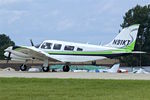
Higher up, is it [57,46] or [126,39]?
[126,39]

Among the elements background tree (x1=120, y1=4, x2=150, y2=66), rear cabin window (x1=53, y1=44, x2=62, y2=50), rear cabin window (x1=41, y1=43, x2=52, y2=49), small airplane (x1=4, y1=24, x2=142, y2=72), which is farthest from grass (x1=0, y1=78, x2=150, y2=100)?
background tree (x1=120, y1=4, x2=150, y2=66)

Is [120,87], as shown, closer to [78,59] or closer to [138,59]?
[78,59]

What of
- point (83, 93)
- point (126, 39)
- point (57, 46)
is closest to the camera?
point (83, 93)

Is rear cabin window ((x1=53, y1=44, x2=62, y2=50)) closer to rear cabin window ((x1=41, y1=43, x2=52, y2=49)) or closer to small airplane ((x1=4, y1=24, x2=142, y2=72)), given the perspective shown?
small airplane ((x1=4, y1=24, x2=142, y2=72))

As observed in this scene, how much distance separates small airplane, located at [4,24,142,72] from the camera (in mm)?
38688

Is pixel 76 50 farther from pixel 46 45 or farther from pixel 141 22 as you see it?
pixel 141 22

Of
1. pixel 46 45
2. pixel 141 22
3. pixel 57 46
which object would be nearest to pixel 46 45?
pixel 46 45

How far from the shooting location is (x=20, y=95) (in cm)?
1681

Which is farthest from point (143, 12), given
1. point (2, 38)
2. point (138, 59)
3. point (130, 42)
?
point (2, 38)

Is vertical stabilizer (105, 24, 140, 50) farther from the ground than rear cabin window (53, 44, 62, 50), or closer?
farther from the ground

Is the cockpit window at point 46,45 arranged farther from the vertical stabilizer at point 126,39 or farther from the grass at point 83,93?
the grass at point 83,93

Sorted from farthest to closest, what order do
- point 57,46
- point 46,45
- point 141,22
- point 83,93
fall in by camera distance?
1. point 141,22
2. point 46,45
3. point 57,46
4. point 83,93

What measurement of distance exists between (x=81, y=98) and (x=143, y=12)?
79226 mm

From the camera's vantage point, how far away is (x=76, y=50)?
39062 millimetres
